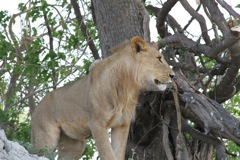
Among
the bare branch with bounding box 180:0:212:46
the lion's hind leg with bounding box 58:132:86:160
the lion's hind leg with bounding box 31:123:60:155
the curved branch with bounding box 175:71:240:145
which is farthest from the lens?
the bare branch with bounding box 180:0:212:46

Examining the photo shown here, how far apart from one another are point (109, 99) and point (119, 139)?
1.74ft

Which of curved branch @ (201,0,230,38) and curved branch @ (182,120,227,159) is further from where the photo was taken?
curved branch @ (182,120,227,159)

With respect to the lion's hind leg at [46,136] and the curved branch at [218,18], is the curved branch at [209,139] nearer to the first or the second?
the curved branch at [218,18]

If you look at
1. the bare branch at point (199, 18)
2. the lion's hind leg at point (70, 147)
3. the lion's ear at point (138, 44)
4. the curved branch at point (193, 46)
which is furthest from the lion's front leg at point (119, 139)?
the bare branch at point (199, 18)

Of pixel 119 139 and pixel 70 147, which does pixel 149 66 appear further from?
pixel 70 147

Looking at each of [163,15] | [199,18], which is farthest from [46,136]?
[199,18]

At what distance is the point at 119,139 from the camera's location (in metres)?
9.38

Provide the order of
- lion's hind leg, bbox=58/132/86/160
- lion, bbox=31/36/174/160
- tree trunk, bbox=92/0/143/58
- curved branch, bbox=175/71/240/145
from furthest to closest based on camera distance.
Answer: tree trunk, bbox=92/0/143/58 → lion's hind leg, bbox=58/132/86/160 → curved branch, bbox=175/71/240/145 → lion, bbox=31/36/174/160

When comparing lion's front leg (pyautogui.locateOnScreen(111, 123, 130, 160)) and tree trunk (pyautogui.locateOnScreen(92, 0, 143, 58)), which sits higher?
tree trunk (pyautogui.locateOnScreen(92, 0, 143, 58))

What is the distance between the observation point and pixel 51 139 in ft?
31.9

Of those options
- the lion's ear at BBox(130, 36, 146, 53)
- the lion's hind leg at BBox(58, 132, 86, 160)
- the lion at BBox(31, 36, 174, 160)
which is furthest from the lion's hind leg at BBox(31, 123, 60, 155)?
the lion's ear at BBox(130, 36, 146, 53)

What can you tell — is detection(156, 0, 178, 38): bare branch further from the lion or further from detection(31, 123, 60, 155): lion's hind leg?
detection(31, 123, 60, 155): lion's hind leg

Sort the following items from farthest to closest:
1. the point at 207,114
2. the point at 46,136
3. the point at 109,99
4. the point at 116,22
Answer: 1. the point at 116,22
2. the point at 46,136
3. the point at 207,114
4. the point at 109,99

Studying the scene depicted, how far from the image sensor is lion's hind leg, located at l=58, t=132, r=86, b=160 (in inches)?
392
